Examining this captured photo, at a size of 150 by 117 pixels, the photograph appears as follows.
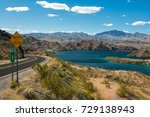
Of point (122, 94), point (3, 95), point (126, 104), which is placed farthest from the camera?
point (122, 94)

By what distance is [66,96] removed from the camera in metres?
18.4

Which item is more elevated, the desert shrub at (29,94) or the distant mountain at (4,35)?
the distant mountain at (4,35)

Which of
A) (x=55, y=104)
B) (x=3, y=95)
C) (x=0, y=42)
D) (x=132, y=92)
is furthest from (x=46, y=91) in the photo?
(x=0, y=42)

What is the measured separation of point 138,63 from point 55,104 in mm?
154510

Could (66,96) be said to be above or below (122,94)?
above

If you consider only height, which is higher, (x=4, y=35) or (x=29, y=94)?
(x=4, y=35)

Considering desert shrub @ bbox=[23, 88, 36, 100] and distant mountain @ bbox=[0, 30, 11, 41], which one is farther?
distant mountain @ bbox=[0, 30, 11, 41]

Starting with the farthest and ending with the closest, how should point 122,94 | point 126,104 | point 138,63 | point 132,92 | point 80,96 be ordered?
point 138,63 < point 132,92 < point 122,94 < point 80,96 < point 126,104

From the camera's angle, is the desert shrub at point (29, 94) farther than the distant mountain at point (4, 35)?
No

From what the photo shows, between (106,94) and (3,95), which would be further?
(106,94)

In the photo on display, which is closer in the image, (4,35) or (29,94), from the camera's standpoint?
(29,94)

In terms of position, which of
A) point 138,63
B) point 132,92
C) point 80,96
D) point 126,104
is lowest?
point 138,63

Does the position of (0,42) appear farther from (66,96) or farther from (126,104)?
(126,104)

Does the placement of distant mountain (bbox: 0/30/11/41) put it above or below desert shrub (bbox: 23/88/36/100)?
above
